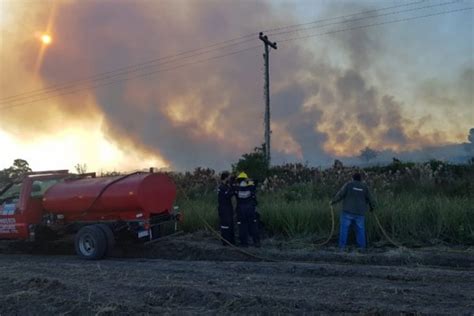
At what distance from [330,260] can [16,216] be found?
24.6 ft

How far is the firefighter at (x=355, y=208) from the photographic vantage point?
12.1 metres

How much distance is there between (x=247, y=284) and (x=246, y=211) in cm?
495

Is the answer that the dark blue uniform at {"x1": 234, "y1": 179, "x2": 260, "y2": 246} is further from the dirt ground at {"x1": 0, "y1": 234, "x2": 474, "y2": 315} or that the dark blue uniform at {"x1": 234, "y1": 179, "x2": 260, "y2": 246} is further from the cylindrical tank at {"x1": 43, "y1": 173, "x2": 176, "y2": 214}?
the cylindrical tank at {"x1": 43, "y1": 173, "x2": 176, "y2": 214}

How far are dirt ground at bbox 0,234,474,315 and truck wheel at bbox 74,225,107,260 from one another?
1.13ft

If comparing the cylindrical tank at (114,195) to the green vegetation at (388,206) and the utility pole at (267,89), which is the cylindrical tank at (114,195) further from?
the utility pole at (267,89)

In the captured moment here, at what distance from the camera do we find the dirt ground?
21.0 ft

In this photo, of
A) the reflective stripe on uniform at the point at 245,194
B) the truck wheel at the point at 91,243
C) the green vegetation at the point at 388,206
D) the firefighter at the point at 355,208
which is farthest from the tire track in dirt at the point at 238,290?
the green vegetation at the point at 388,206

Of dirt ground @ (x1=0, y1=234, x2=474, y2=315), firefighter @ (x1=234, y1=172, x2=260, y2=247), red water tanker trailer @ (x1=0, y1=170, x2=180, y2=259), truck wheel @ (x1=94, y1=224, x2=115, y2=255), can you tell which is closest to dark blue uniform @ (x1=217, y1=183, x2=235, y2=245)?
firefighter @ (x1=234, y1=172, x2=260, y2=247)

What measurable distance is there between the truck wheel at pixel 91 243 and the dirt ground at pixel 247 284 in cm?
34

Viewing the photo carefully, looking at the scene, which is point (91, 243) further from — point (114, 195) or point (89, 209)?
point (114, 195)

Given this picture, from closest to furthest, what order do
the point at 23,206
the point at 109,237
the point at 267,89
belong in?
the point at 109,237 < the point at 23,206 < the point at 267,89

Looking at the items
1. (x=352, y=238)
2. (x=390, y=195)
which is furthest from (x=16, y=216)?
(x=390, y=195)

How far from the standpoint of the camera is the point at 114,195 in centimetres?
1155

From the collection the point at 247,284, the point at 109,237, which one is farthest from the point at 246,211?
the point at 247,284
